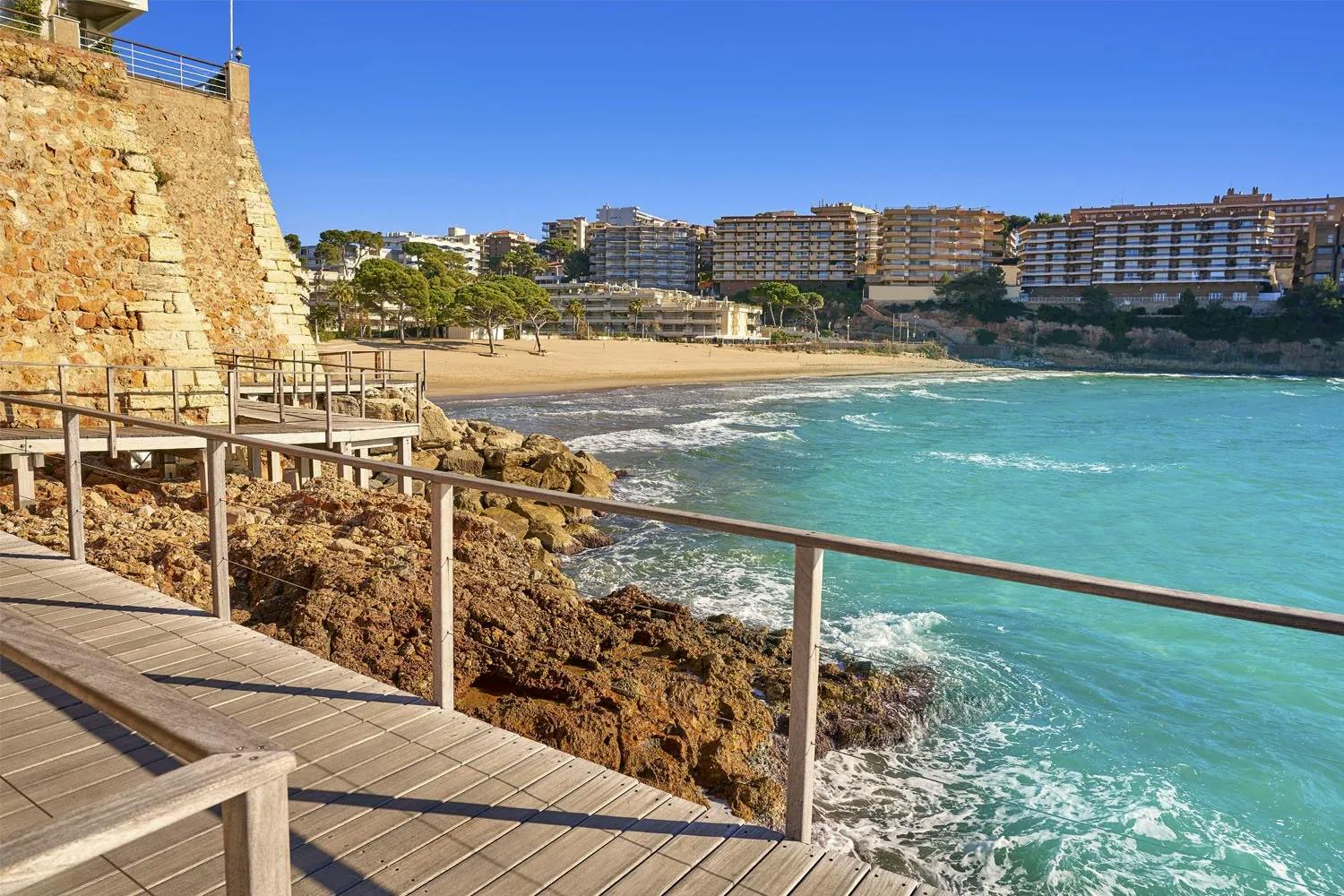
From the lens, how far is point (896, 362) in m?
90.6

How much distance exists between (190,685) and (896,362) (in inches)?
3553

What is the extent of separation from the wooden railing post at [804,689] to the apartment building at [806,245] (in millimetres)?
140147

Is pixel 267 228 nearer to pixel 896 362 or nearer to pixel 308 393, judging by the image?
pixel 308 393

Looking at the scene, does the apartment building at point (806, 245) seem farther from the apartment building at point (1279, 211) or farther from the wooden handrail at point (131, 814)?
the wooden handrail at point (131, 814)

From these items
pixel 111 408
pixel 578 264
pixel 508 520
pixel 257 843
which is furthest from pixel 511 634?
pixel 578 264

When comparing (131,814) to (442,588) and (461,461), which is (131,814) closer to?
(442,588)

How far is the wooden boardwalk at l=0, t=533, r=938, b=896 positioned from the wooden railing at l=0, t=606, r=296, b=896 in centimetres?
92

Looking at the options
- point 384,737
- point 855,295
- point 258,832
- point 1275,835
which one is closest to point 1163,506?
point 1275,835

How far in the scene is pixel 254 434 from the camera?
12.7 metres

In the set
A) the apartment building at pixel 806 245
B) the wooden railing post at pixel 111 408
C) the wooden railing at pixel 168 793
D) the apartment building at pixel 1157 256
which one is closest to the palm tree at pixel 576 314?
the apartment building at pixel 806 245

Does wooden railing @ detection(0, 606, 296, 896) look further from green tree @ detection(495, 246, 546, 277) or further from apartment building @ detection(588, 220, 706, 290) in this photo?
apartment building @ detection(588, 220, 706, 290)

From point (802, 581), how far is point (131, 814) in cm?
204

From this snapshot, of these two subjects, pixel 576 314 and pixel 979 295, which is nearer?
pixel 576 314

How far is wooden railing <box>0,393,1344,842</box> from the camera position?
2285mm
